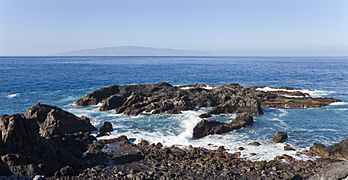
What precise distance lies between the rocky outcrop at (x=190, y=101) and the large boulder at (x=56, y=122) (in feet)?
35.3

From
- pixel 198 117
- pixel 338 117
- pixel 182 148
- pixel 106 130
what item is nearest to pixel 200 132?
pixel 182 148

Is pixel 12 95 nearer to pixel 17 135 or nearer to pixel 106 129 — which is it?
pixel 106 129

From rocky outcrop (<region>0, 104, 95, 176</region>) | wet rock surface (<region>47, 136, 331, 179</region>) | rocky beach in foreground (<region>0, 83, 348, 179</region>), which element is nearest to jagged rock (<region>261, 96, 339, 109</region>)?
rocky beach in foreground (<region>0, 83, 348, 179</region>)

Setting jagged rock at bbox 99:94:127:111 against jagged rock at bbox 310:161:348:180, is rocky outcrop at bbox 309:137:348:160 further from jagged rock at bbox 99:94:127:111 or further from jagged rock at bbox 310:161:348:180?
jagged rock at bbox 99:94:127:111

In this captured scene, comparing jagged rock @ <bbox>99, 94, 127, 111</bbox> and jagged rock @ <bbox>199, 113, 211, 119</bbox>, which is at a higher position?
jagged rock @ <bbox>99, 94, 127, 111</bbox>

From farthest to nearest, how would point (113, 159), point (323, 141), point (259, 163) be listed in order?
1. point (323, 141)
2. point (113, 159)
3. point (259, 163)

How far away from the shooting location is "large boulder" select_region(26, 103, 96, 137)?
126ft

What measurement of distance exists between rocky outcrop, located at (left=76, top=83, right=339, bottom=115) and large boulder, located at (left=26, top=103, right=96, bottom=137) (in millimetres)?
10767

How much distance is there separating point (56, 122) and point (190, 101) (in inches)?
916

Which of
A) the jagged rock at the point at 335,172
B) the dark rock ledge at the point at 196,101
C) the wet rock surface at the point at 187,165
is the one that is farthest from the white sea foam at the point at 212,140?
the jagged rock at the point at 335,172

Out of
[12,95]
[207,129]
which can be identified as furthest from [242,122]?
[12,95]

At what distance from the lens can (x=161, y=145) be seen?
3506cm

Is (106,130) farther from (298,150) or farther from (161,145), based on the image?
(298,150)

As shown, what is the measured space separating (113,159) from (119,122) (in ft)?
49.5
